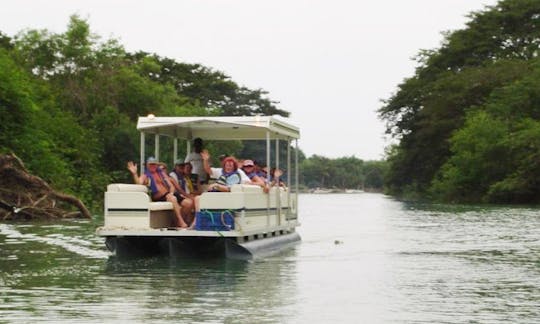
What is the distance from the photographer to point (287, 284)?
16625 millimetres

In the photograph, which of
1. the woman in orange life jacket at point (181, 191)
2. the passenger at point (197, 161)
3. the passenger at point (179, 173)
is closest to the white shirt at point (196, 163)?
the passenger at point (197, 161)

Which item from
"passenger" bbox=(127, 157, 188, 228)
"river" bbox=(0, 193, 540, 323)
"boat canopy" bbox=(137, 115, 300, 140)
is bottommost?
"river" bbox=(0, 193, 540, 323)

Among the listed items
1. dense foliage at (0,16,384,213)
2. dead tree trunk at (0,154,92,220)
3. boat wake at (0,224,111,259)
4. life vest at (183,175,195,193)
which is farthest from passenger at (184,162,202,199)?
dense foliage at (0,16,384,213)

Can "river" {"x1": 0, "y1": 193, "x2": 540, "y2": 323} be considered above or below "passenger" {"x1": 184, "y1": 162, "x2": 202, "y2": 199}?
below

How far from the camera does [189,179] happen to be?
2220 cm

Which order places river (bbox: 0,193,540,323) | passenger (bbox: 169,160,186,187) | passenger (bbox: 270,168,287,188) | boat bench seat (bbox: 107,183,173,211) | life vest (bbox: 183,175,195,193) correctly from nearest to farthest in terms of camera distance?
river (bbox: 0,193,540,323) < boat bench seat (bbox: 107,183,173,211) < passenger (bbox: 169,160,186,187) < life vest (bbox: 183,175,195,193) < passenger (bbox: 270,168,287,188)

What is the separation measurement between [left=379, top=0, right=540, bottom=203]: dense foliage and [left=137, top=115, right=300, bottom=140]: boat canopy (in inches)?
1425

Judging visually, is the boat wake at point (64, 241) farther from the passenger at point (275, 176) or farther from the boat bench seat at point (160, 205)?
the passenger at point (275, 176)

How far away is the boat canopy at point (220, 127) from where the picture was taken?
68.5ft

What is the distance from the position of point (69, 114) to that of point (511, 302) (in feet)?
133

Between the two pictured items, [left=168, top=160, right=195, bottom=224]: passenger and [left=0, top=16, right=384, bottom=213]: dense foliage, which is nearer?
[left=168, top=160, right=195, bottom=224]: passenger

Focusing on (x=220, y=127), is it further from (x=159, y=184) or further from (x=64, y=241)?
(x=64, y=241)

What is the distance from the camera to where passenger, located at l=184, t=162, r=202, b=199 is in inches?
862

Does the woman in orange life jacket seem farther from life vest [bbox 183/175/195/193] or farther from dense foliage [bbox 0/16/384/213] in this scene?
dense foliage [bbox 0/16/384/213]
